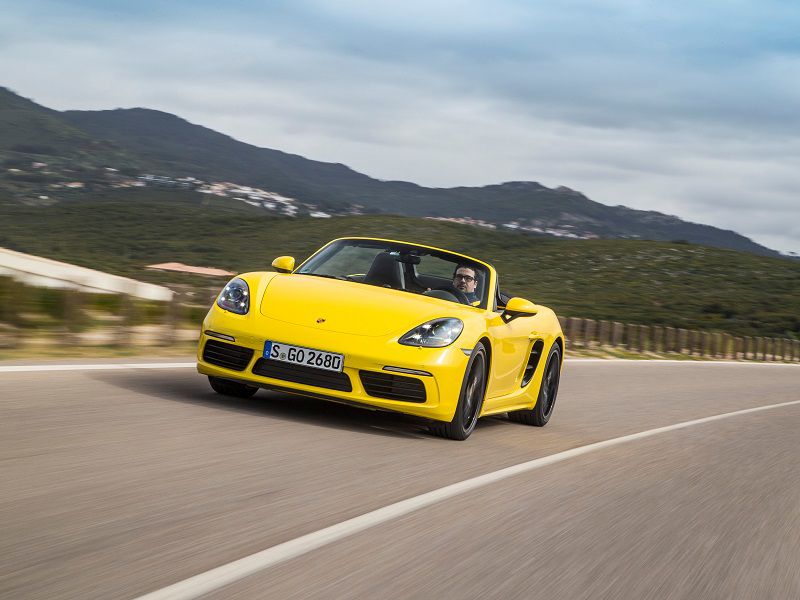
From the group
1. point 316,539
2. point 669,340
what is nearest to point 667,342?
point 669,340

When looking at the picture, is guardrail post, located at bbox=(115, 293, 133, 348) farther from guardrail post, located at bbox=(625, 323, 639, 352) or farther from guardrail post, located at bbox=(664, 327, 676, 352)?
guardrail post, located at bbox=(664, 327, 676, 352)

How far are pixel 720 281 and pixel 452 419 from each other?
360 feet

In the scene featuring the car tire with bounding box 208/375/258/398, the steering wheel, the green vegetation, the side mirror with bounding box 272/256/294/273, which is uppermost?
the side mirror with bounding box 272/256/294/273

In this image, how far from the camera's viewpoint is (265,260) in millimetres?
108438

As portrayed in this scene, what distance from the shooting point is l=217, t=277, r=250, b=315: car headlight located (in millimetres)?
7173

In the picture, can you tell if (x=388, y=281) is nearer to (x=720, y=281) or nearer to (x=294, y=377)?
(x=294, y=377)

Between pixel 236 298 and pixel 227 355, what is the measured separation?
40 cm

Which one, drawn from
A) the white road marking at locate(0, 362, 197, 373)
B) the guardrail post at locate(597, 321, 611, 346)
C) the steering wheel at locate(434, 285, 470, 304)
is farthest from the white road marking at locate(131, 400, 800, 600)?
the guardrail post at locate(597, 321, 611, 346)

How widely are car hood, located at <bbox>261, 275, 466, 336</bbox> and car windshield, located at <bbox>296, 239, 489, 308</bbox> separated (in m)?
0.40

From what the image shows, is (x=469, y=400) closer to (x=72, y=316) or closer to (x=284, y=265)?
(x=284, y=265)

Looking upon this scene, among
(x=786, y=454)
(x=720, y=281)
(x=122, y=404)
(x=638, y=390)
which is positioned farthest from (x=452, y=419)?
(x=720, y=281)

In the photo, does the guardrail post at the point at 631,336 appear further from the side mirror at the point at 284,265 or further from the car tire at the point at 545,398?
the side mirror at the point at 284,265

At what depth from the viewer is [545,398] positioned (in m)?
9.33

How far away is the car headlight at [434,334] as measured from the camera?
7.03 m
